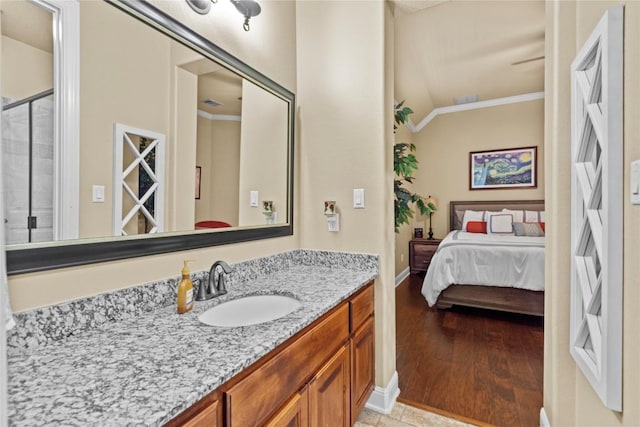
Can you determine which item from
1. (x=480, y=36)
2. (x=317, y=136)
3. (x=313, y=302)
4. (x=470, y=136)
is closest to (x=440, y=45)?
(x=480, y=36)

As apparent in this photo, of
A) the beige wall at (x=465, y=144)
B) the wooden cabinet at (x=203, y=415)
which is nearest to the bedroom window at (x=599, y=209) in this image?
the wooden cabinet at (x=203, y=415)

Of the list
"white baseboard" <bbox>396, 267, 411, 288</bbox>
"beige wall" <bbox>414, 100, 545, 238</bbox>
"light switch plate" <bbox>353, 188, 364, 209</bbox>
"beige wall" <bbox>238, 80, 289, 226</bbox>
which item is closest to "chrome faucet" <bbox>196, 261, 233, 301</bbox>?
"beige wall" <bbox>238, 80, 289, 226</bbox>

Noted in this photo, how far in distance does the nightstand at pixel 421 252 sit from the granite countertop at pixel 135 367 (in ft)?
14.7

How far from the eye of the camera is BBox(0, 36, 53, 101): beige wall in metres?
0.81

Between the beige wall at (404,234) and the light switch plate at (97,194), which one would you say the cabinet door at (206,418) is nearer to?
the light switch plate at (97,194)

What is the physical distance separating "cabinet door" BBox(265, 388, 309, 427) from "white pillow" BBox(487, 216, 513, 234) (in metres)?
4.77

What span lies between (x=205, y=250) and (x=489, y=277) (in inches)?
119

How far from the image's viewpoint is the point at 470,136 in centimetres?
560

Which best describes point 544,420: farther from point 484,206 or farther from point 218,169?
point 484,206

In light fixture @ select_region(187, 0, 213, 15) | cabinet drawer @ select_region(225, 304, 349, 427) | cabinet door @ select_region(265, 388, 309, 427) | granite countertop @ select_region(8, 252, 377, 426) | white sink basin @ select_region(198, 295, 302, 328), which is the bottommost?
cabinet door @ select_region(265, 388, 309, 427)

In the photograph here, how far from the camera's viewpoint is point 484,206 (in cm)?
545

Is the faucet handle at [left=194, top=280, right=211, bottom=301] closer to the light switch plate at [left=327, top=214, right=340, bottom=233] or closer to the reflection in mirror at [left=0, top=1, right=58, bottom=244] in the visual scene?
the reflection in mirror at [left=0, top=1, right=58, bottom=244]

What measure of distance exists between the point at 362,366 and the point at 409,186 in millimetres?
4714

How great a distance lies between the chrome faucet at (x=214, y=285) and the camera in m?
1.30
